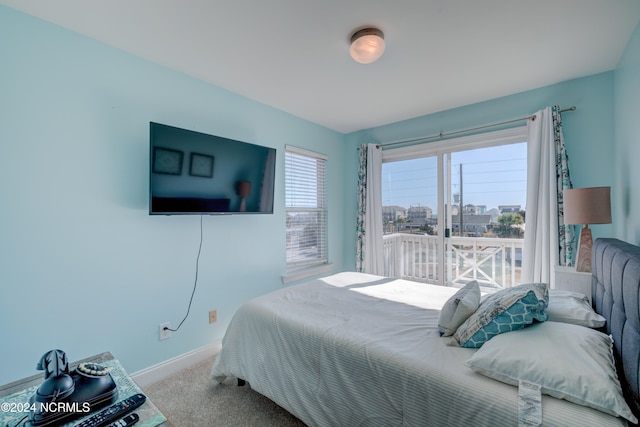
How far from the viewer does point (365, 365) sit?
4.38 ft

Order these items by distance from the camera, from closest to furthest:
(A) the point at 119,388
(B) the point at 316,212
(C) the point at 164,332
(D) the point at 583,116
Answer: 1. (A) the point at 119,388
2. (C) the point at 164,332
3. (D) the point at 583,116
4. (B) the point at 316,212

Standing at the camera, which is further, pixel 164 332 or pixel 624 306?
pixel 164 332

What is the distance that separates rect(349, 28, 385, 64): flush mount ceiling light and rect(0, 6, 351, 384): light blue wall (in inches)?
56.3

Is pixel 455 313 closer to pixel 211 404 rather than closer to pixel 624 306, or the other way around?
pixel 624 306

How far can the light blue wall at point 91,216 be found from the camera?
5.46 ft

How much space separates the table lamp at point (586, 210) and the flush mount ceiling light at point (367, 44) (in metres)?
1.79

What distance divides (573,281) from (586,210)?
0.53 metres

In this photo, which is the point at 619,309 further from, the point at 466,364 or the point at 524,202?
the point at 524,202

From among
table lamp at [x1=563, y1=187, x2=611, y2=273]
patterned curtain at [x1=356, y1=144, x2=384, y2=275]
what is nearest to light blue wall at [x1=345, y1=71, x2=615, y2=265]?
table lamp at [x1=563, y1=187, x2=611, y2=273]

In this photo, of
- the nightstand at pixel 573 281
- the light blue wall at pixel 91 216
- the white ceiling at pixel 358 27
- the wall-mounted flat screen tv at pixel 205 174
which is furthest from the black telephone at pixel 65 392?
the nightstand at pixel 573 281

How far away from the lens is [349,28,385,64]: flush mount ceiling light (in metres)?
1.83

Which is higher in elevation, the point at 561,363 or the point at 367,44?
the point at 367,44

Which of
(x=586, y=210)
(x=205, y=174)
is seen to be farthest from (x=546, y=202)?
(x=205, y=174)

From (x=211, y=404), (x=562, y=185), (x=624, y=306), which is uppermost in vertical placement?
(x=562, y=185)
